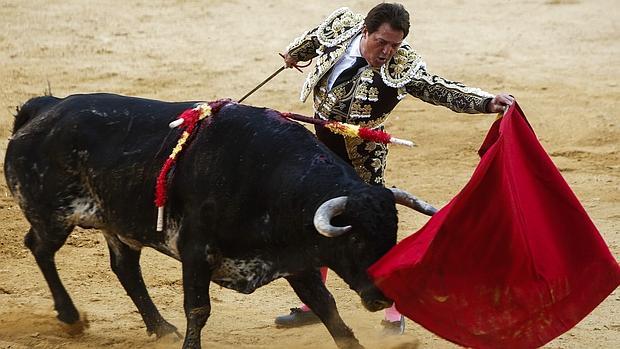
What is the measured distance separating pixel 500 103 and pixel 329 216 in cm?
97

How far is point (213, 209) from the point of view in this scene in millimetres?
4641

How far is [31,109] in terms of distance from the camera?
5441mm

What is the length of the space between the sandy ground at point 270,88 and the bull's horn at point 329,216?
4.25ft

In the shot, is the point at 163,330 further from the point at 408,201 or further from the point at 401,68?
the point at 401,68

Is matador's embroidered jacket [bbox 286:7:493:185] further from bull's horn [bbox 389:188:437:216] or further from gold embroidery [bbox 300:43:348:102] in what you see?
bull's horn [bbox 389:188:437:216]

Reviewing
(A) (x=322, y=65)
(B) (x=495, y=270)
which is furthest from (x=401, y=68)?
(B) (x=495, y=270)

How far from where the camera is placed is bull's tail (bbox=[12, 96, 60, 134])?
17.8 ft

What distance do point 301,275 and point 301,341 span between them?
700mm

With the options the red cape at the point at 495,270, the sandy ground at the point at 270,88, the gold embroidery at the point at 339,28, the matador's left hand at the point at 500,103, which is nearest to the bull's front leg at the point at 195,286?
the sandy ground at the point at 270,88

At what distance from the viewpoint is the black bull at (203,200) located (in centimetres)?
438

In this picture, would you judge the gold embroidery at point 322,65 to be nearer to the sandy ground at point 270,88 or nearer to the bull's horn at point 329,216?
the bull's horn at point 329,216

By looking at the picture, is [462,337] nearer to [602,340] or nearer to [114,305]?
[602,340]

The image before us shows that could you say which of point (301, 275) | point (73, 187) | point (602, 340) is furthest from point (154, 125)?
point (602, 340)

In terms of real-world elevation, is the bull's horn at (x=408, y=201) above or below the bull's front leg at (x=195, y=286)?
above
